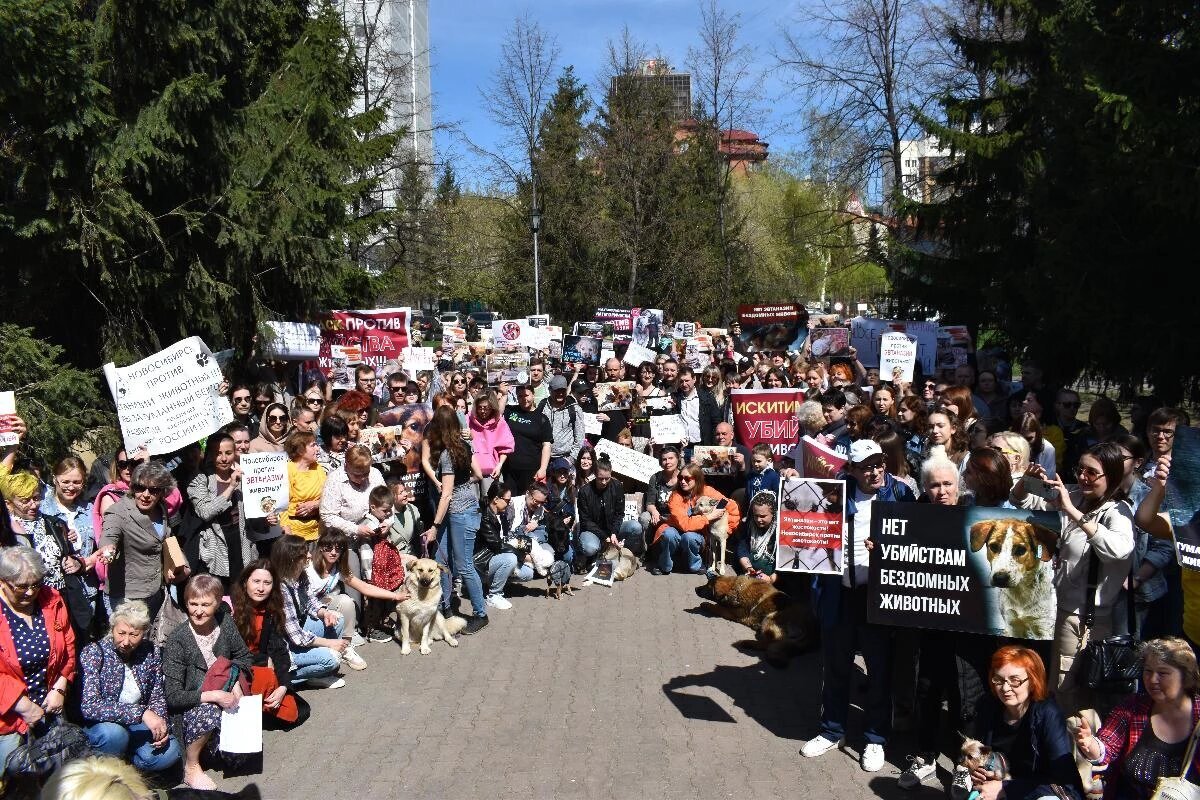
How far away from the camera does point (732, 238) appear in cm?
3600

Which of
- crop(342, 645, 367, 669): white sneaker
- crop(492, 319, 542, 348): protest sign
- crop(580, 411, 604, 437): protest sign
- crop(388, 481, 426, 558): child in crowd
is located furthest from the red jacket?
crop(492, 319, 542, 348): protest sign

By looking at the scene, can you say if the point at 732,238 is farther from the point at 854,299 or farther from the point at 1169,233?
the point at 854,299

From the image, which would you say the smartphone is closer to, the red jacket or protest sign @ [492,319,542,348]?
the red jacket

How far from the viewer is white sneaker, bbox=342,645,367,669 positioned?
7.98 metres

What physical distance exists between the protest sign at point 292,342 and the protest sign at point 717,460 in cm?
558

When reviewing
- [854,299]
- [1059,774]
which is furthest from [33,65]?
[854,299]

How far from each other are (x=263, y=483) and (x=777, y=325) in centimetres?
1346

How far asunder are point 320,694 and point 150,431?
2.49m

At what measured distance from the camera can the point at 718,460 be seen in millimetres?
11695

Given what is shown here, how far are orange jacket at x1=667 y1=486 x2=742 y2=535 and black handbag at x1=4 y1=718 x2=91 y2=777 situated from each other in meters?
7.09

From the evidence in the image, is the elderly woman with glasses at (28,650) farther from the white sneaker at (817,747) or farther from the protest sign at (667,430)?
the protest sign at (667,430)

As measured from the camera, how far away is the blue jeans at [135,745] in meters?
5.55

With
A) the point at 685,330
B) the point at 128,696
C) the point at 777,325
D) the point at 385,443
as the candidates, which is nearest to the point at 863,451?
the point at 128,696

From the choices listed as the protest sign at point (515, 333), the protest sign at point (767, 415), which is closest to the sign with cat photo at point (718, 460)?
the protest sign at point (767, 415)
